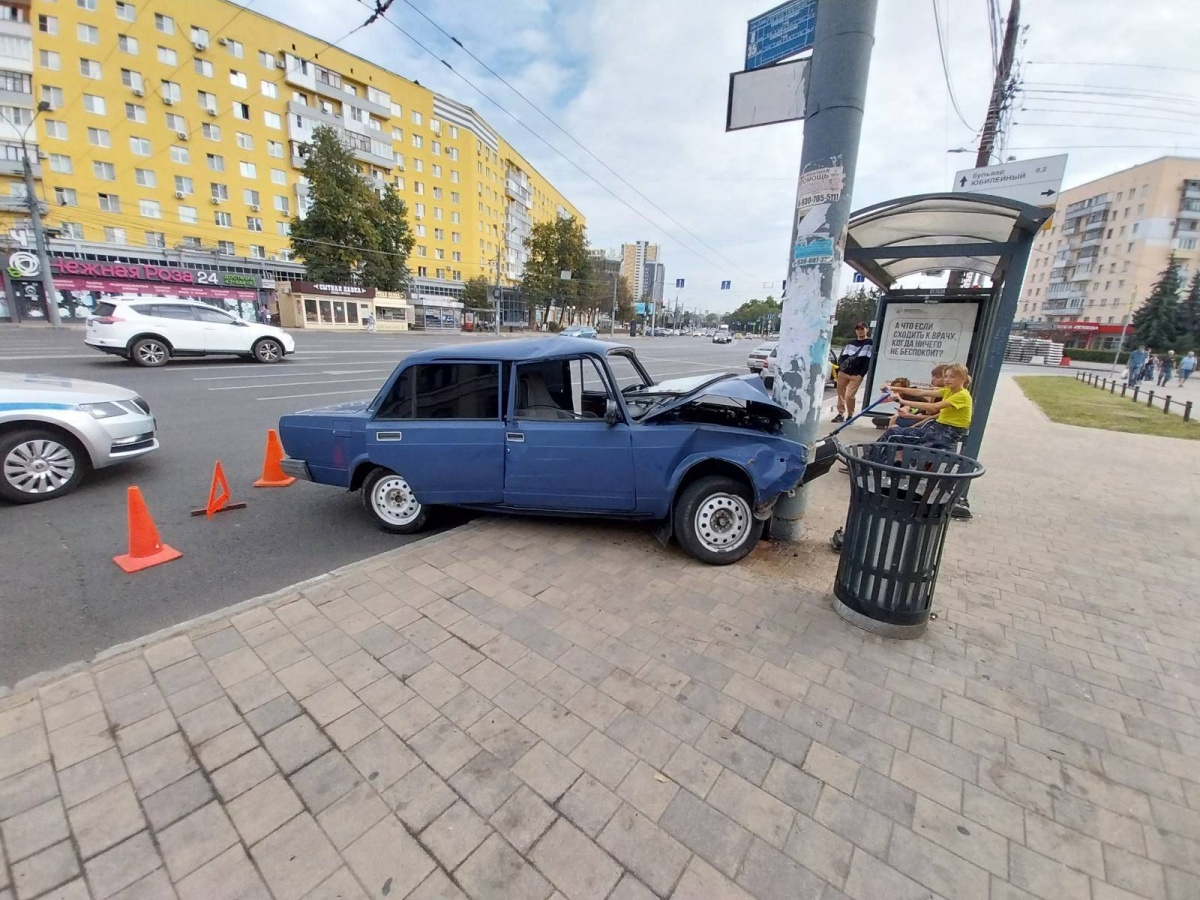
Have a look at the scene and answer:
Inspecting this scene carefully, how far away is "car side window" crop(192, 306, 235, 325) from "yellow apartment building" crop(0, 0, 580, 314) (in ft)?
88.8

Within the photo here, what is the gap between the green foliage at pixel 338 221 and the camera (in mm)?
37969

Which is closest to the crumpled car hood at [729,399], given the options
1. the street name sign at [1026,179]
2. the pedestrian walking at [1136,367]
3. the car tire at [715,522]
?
the car tire at [715,522]

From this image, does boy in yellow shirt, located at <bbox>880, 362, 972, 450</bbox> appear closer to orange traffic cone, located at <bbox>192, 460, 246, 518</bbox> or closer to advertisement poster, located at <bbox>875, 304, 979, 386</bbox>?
advertisement poster, located at <bbox>875, 304, 979, 386</bbox>

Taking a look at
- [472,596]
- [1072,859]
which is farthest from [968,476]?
[472,596]

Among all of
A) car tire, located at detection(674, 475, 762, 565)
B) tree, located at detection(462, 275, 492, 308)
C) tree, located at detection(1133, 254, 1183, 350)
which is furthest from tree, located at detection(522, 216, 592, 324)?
car tire, located at detection(674, 475, 762, 565)

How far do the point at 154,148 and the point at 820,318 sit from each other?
5399cm

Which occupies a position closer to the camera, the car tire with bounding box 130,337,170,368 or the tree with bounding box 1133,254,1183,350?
the car tire with bounding box 130,337,170,368

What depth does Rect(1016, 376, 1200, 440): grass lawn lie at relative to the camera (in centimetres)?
1095

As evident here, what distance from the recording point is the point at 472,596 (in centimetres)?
336

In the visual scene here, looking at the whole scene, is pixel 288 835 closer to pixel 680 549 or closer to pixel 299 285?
pixel 680 549

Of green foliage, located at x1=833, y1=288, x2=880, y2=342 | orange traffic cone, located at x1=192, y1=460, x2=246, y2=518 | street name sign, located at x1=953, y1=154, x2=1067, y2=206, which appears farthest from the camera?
green foliage, located at x1=833, y1=288, x2=880, y2=342

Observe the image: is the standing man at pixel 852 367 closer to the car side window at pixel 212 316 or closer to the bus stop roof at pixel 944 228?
the bus stop roof at pixel 944 228

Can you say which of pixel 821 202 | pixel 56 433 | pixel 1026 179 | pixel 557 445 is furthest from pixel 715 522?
pixel 1026 179

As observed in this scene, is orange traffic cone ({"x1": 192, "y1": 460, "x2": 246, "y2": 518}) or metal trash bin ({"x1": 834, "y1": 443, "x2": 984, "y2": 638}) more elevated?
metal trash bin ({"x1": 834, "y1": 443, "x2": 984, "y2": 638})
